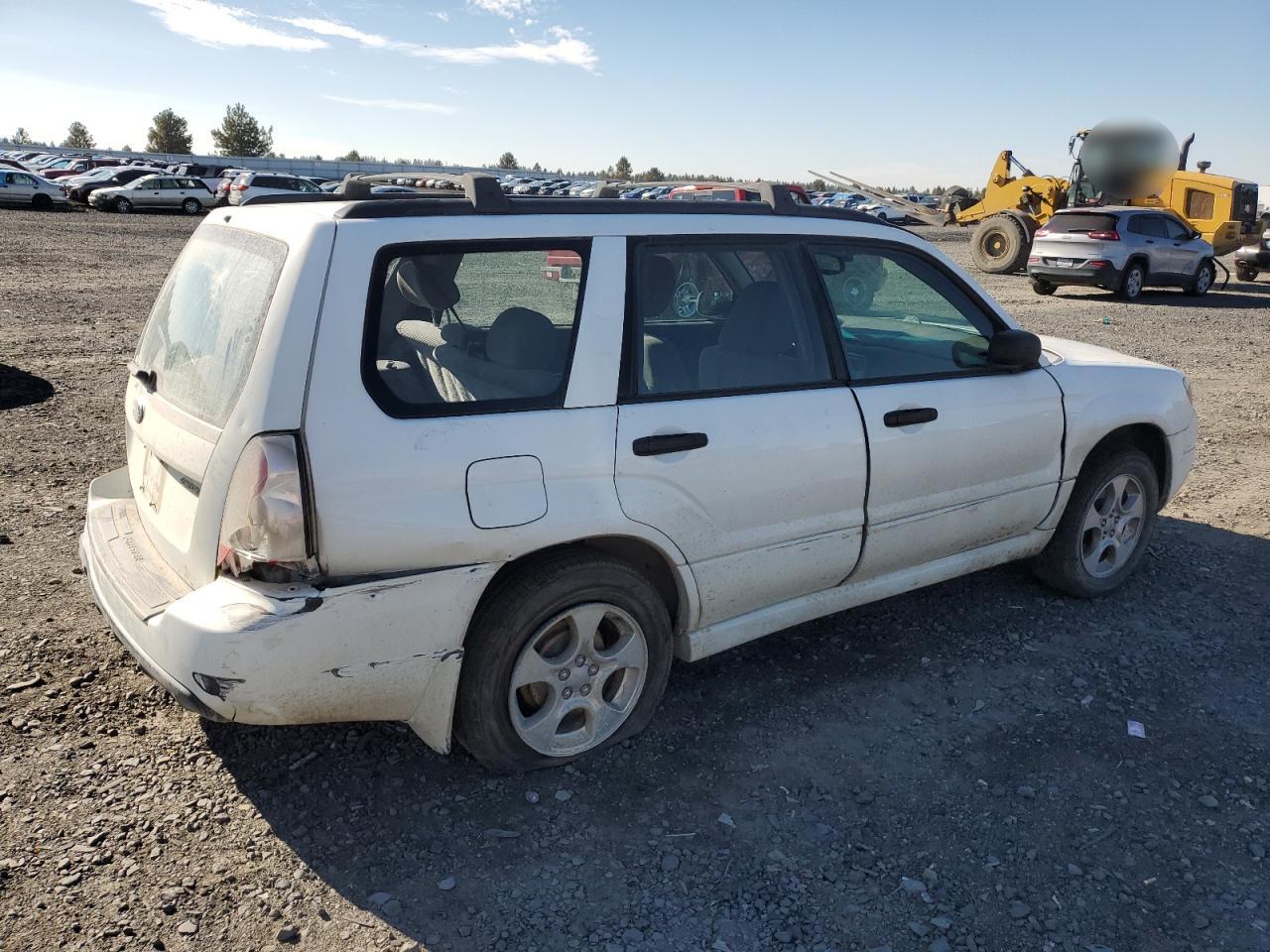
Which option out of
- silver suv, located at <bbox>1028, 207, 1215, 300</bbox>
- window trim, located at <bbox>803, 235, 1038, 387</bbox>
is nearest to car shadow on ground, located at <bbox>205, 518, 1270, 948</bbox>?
window trim, located at <bbox>803, 235, 1038, 387</bbox>

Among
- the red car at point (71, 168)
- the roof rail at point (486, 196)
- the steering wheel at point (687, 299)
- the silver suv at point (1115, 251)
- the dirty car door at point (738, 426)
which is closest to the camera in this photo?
the roof rail at point (486, 196)

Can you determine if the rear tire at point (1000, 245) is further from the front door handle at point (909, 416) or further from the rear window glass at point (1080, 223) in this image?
the front door handle at point (909, 416)

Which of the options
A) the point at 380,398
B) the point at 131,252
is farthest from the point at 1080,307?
the point at 131,252

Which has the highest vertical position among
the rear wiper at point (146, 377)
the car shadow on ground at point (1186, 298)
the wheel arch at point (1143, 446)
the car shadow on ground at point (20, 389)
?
the car shadow on ground at point (1186, 298)

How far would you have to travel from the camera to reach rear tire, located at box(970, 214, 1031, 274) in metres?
22.4

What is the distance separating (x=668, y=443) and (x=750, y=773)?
1124mm

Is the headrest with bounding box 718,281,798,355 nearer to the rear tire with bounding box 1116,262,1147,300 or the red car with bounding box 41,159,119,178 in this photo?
the rear tire with bounding box 1116,262,1147,300

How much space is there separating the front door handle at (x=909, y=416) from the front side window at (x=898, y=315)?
15 centimetres

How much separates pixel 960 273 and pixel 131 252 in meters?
21.2

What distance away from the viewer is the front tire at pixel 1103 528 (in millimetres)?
4488

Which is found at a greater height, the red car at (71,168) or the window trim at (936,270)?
the red car at (71,168)

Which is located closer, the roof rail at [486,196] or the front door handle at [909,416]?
the roof rail at [486,196]

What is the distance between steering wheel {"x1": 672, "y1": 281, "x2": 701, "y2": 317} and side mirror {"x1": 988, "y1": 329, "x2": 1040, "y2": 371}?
128 cm

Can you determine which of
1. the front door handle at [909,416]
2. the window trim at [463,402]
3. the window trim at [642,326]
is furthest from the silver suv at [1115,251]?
the window trim at [463,402]
